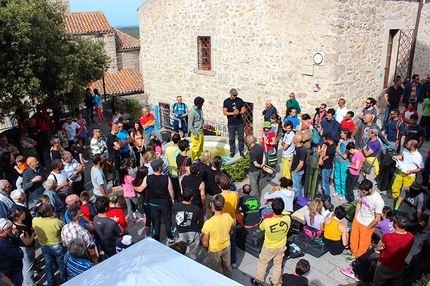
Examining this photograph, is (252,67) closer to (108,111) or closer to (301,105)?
(301,105)

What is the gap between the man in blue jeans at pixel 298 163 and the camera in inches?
319

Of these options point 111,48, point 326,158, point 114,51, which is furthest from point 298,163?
point 114,51

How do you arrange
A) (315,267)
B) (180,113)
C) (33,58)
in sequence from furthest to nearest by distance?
(180,113)
(33,58)
(315,267)

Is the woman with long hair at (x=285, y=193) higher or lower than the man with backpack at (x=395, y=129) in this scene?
lower

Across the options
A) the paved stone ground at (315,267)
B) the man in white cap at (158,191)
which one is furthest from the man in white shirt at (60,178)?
the man in white cap at (158,191)

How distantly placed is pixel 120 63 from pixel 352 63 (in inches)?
895

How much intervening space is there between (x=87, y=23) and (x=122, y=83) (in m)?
7.28

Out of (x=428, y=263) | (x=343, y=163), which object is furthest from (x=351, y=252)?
(x=343, y=163)

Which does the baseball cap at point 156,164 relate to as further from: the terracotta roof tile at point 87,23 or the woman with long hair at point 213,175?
the terracotta roof tile at point 87,23

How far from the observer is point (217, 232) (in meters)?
5.55

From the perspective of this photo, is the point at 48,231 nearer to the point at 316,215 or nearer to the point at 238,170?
the point at 316,215

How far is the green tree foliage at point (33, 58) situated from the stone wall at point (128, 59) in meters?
17.3

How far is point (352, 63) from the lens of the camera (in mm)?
11812

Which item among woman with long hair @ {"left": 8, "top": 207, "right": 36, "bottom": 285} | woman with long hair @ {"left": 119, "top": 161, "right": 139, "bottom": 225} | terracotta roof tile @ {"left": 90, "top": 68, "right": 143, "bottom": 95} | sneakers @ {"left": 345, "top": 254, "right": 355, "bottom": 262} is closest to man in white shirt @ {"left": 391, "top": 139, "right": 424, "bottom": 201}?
sneakers @ {"left": 345, "top": 254, "right": 355, "bottom": 262}
